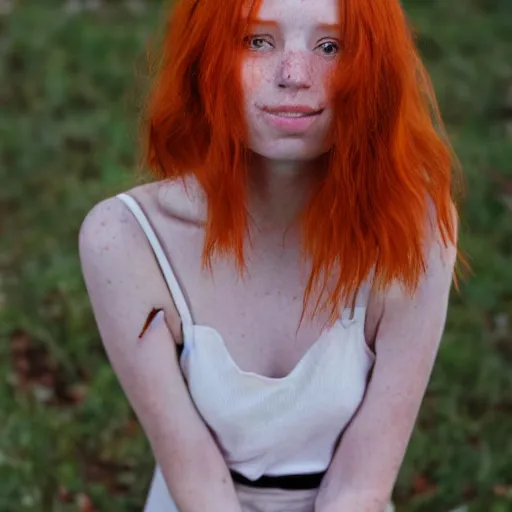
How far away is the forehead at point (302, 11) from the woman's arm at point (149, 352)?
0.34m

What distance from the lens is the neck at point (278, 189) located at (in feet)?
4.48

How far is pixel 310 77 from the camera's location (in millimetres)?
1254

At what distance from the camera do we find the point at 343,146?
4.16 ft

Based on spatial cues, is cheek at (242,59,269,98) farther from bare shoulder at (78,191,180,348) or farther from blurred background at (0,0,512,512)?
blurred background at (0,0,512,512)

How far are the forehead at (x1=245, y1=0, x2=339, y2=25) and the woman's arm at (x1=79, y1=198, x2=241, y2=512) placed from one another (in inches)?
13.5

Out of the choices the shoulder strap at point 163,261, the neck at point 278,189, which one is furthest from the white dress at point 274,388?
the neck at point 278,189

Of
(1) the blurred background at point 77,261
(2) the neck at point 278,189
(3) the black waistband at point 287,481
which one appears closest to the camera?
(2) the neck at point 278,189

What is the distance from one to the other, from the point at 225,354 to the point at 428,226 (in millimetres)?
317

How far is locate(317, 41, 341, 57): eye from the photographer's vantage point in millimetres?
1253

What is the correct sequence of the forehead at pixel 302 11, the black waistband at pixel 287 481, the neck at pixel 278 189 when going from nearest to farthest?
the forehead at pixel 302 11 → the neck at pixel 278 189 → the black waistband at pixel 287 481

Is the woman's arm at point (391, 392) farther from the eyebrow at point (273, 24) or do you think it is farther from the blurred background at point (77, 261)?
the blurred background at point (77, 261)

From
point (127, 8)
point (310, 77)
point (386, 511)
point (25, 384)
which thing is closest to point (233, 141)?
point (310, 77)

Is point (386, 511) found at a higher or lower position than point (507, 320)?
higher

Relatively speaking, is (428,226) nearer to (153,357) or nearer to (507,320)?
(153,357)
